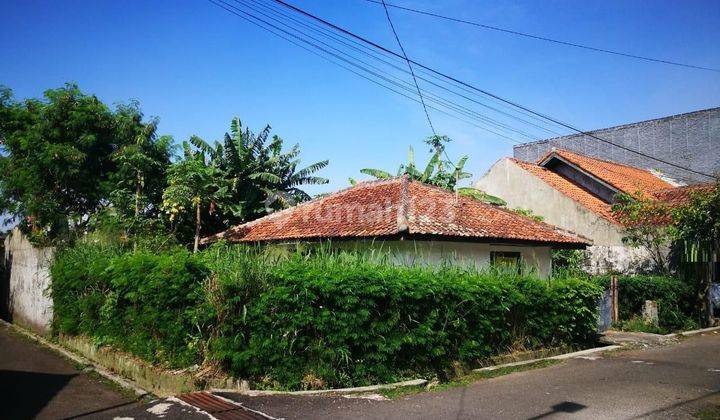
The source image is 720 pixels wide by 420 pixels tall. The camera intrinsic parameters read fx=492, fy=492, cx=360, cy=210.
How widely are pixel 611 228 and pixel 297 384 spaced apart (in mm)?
17246

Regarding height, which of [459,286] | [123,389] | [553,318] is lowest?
[123,389]

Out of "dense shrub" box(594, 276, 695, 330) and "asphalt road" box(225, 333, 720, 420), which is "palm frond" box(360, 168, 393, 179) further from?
"asphalt road" box(225, 333, 720, 420)

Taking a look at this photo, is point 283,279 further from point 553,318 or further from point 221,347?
point 553,318

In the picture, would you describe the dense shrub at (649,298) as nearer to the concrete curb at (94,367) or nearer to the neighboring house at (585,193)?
the neighboring house at (585,193)

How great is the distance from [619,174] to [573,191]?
143 inches

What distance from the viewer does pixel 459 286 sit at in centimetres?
880

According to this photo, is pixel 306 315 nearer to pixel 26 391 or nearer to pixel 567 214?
pixel 26 391

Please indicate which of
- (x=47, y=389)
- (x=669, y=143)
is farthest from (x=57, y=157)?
(x=669, y=143)

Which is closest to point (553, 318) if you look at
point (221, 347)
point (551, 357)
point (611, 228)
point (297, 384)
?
point (551, 357)

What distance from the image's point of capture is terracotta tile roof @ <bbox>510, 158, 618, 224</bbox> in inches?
843

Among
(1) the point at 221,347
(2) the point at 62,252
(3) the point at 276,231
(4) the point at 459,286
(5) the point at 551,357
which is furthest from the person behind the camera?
(3) the point at 276,231

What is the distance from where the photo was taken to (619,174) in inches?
977

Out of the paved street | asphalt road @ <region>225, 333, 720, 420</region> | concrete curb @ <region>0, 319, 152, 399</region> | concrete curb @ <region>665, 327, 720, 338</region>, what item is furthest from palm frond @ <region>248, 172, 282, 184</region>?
concrete curb @ <region>665, 327, 720, 338</region>

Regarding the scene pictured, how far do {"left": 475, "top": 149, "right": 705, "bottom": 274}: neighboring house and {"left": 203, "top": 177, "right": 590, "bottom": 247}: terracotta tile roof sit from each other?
186 inches
